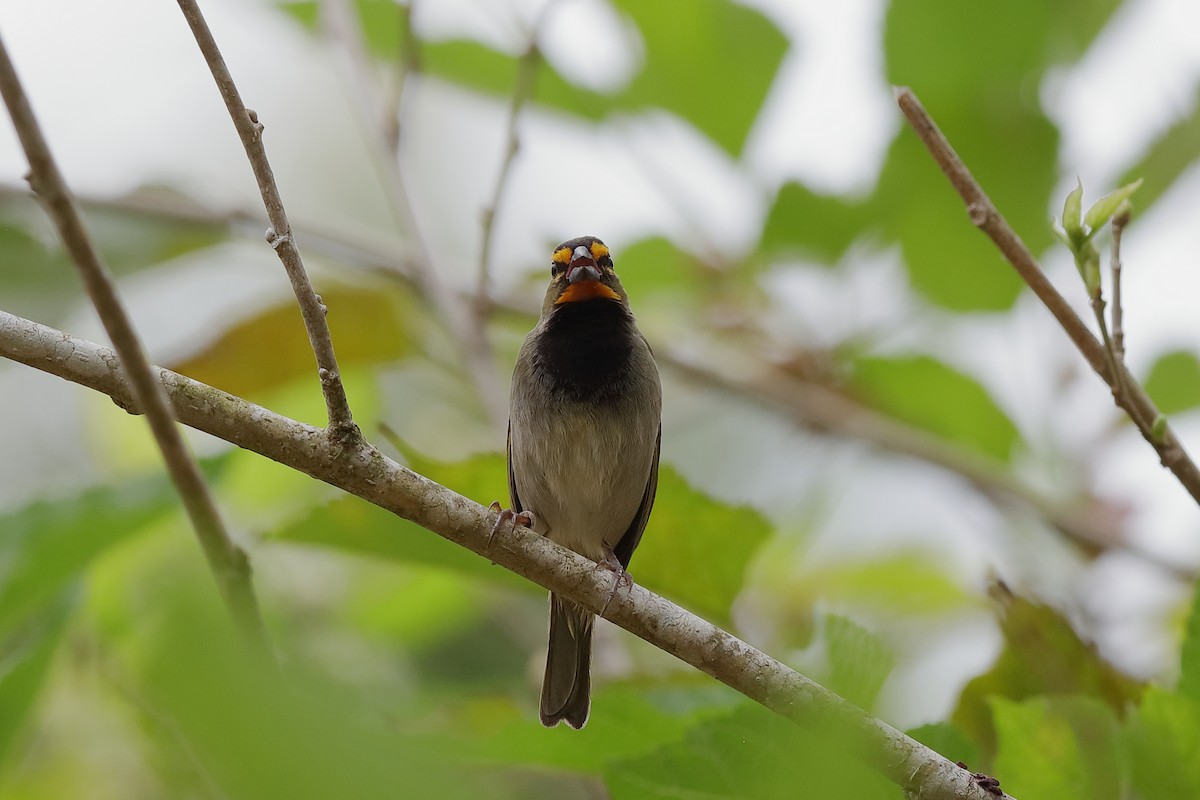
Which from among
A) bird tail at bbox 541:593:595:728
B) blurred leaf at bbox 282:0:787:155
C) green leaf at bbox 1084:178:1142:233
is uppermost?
green leaf at bbox 1084:178:1142:233

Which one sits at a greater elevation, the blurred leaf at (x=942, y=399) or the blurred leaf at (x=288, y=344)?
the blurred leaf at (x=942, y=399)

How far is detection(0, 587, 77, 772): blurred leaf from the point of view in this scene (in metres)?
2.20

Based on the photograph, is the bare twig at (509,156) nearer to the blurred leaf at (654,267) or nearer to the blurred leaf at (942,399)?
the blurred leaf at (654,267)

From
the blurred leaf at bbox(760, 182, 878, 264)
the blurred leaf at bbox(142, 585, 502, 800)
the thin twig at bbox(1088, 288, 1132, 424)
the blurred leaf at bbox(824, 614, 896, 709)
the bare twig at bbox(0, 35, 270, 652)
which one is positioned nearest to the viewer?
the blurred leaf at bbox(142, 585, 502, 800)

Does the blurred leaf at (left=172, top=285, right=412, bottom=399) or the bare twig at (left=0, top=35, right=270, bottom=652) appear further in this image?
the blurred leaf at (left=172, top=285, right=412, bottom=399)

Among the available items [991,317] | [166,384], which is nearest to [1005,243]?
[166,384]

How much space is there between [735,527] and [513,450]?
175 cm

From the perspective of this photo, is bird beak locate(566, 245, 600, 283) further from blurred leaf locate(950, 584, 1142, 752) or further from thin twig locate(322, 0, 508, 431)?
blurred leaf locate(950, 584, 1142, 752)

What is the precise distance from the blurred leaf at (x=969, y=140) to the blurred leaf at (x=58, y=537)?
2570 mm

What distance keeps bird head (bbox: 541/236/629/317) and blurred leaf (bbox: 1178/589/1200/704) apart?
2755 mm

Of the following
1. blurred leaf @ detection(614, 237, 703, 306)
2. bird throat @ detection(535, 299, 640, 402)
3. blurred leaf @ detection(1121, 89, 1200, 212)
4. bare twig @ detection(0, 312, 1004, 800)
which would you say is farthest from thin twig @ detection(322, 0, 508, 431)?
blurred leaf @ detection(1121, 89, 1200, 212)

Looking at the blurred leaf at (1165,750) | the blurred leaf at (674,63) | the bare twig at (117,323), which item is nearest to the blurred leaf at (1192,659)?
the blurred leaf at (1165,750)

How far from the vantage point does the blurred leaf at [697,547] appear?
9.32ft

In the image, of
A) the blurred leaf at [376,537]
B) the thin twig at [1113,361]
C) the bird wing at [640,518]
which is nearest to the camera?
the thin twig at [1113,361]
